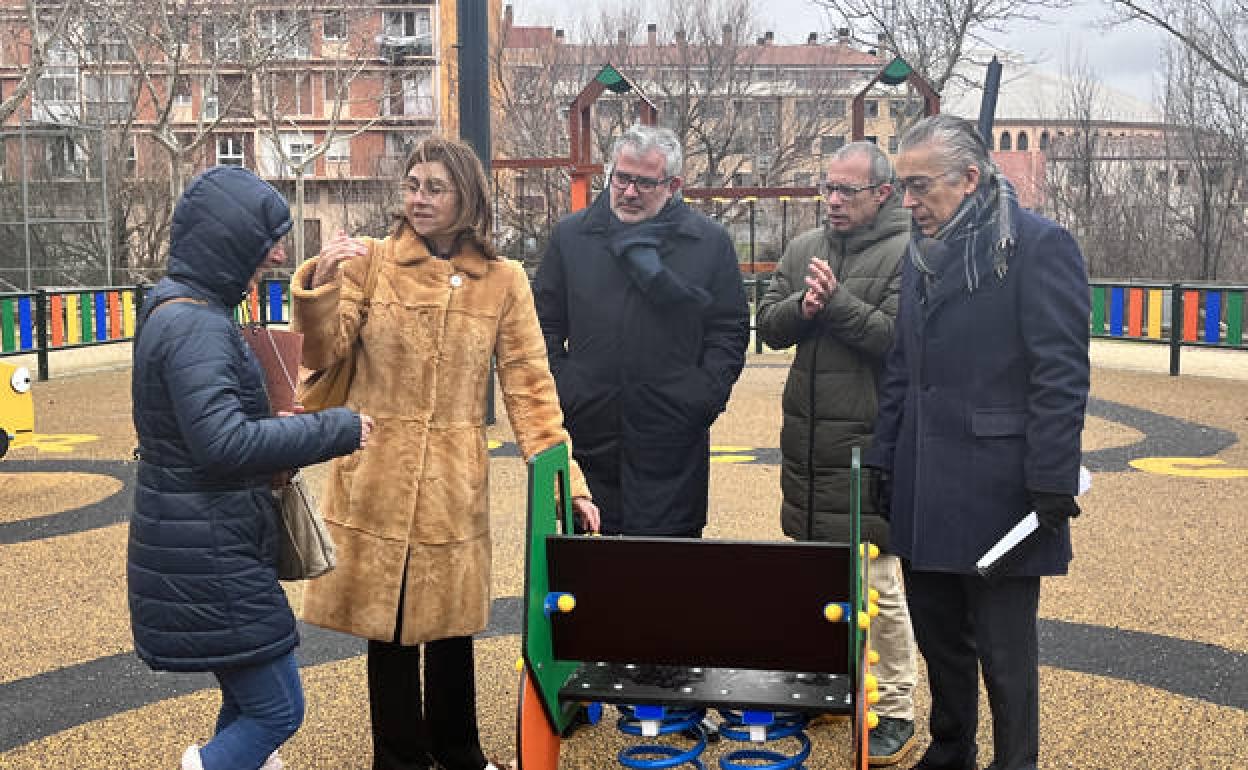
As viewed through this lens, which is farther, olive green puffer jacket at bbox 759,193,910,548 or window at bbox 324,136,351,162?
window at bbox 324,136,351,162

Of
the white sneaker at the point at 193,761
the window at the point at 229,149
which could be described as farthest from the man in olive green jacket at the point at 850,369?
the window at the point at 229,149

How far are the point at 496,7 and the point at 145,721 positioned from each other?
207 feet

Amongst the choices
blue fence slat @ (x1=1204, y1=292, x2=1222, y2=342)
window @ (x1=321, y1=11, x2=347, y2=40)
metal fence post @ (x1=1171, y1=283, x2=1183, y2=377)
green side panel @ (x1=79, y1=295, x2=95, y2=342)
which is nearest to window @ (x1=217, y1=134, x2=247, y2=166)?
window @ (x1=321, y1=11, x2=347, y2=40)

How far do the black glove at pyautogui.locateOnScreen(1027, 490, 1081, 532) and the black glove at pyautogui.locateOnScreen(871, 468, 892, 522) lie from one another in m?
0.58

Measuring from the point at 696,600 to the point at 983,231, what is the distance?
3.93ft

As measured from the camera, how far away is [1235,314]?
1468 cm

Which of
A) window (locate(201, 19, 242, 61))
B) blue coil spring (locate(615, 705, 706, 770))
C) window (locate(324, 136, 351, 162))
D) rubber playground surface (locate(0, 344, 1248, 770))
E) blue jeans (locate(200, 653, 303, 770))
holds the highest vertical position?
window (locate(201, 19, 242, 61))

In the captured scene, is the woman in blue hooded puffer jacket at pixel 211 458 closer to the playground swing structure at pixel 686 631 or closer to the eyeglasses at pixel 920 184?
the playground swing structure at pixel 686 631

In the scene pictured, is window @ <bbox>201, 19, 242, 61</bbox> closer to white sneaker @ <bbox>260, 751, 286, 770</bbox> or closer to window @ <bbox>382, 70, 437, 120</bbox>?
white sneaker @ <bbox>260, 751, 286, 770</bbox>

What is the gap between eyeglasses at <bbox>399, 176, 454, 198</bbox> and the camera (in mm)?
3553

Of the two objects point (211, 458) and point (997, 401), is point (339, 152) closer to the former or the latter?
point (997, 401)

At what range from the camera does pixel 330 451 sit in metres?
2.96

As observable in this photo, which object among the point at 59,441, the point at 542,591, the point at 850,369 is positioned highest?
the point at 850,369

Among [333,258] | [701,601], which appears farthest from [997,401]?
[333,258]
